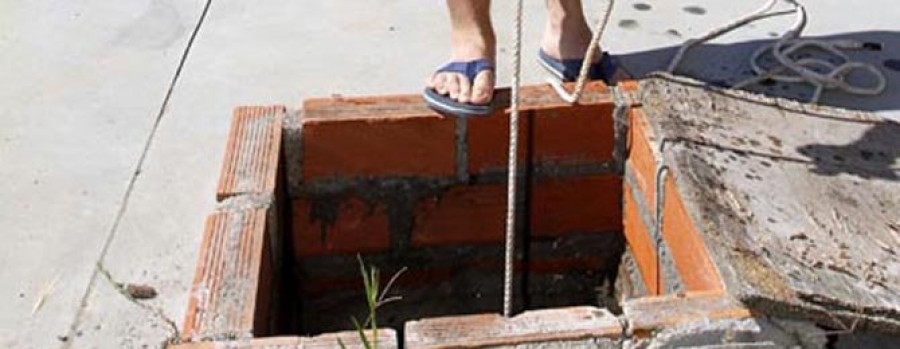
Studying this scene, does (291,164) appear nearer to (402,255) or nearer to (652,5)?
(402,255)

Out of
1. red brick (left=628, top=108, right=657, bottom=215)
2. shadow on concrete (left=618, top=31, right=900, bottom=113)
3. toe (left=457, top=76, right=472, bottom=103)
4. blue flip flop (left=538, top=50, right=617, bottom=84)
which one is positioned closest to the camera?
red brick (left=628, top=108, right=657, bottom=215)

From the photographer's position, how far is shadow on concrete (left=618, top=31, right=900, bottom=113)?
9.79ft

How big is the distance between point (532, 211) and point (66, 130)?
1.03 metres

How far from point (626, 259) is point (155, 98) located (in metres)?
1.12

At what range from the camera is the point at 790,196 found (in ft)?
7.32

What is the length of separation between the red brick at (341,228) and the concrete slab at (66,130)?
1.23 ft

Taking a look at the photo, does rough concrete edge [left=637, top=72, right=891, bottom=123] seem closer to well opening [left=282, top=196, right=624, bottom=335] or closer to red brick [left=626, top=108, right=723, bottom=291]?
red brick [left=626, top=108, right=723, bottom=291]

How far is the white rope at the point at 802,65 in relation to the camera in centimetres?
301

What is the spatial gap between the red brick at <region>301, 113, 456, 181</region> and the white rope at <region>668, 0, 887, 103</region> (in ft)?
2.76

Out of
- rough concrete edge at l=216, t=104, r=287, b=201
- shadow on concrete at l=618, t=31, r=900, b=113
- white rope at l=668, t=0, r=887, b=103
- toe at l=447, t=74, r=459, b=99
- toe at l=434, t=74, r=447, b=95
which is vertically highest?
toe at l=447, t=74, r=459, b=99

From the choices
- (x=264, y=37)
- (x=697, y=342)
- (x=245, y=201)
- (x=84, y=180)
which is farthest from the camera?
(x=264, y=37)

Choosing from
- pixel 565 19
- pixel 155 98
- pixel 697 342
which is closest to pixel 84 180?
pixel 155 98

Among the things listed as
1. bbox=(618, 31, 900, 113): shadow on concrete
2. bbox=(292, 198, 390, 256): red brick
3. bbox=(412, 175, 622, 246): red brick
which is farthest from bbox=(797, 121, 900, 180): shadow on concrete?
bbox=(292, 198, 390, 256): red brick

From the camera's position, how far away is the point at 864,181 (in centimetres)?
234
